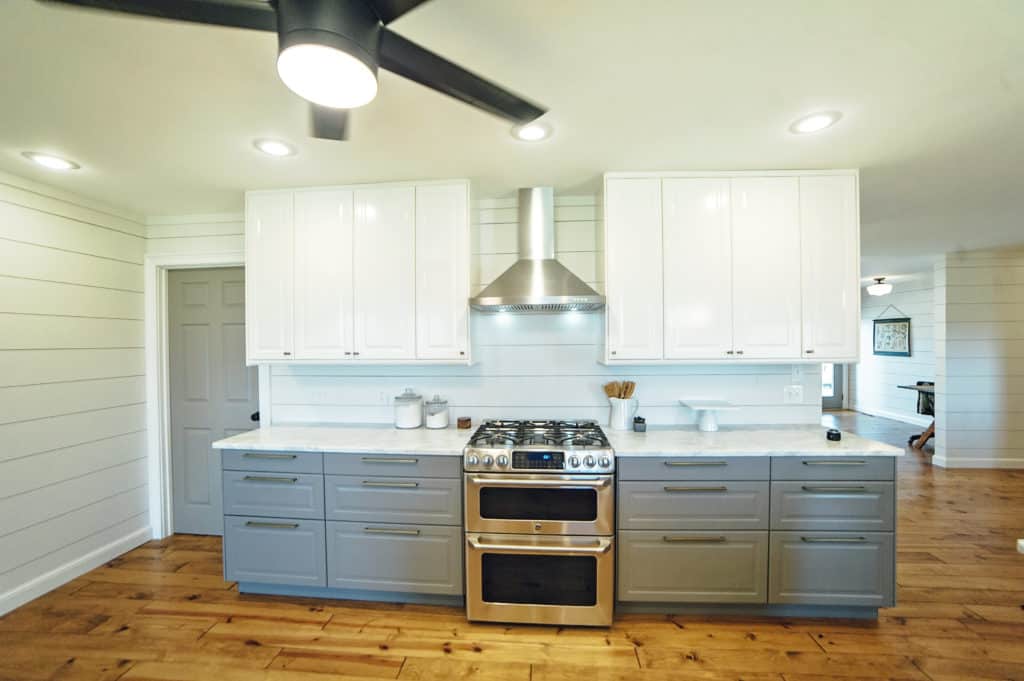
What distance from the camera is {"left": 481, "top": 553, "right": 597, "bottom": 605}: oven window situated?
218 cm

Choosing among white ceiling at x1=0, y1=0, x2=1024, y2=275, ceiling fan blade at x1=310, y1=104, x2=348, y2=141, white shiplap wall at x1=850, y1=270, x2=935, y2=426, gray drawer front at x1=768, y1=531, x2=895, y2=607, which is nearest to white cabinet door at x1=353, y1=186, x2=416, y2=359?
white ceiling at x1=0, y1=0, x2=1024, y2=275

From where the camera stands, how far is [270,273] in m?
2.72

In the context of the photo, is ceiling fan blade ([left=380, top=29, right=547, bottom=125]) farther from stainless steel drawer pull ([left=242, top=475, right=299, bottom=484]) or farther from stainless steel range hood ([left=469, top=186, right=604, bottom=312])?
stainless steel drawer pull ([left=242, top=475, right=299, bottom=484])

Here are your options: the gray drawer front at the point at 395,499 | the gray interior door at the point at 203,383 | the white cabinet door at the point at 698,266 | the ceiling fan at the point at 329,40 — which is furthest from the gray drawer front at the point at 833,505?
the gray interior door at the point at 203,383

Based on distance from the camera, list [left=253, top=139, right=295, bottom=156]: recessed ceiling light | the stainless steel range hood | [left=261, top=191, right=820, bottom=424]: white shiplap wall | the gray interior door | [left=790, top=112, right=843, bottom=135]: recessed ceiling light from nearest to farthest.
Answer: [left=790, top=112, right=843, bottom=135]: recessed ceiling light < [left=253, top=139, right=295, bottom=156]: recessed ceiling light < the stainless steel range hood < [left=261, top=191, right=820, bottom=424]: white shiplap wall < the gray interior door

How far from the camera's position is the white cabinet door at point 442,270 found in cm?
260

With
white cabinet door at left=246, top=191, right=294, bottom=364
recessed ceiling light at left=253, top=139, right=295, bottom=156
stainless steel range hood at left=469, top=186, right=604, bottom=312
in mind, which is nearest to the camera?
recessed ceiling light at left=253, top=139, right=295, bottom=156

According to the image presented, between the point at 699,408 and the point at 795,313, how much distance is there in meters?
0.80

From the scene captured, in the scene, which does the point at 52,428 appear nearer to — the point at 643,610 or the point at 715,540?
the point at 643,610

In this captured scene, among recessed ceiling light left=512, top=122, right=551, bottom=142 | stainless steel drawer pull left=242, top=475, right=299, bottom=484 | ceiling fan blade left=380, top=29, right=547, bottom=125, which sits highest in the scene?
recessed ceiling light left=512, top=122, right=551, bottom=142

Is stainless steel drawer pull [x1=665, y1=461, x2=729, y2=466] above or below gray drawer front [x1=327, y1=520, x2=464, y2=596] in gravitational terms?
above

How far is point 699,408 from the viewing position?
8.52ft

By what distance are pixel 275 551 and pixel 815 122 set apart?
3.61 metres

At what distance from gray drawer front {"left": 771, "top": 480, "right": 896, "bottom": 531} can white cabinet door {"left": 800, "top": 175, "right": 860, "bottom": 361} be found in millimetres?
752
